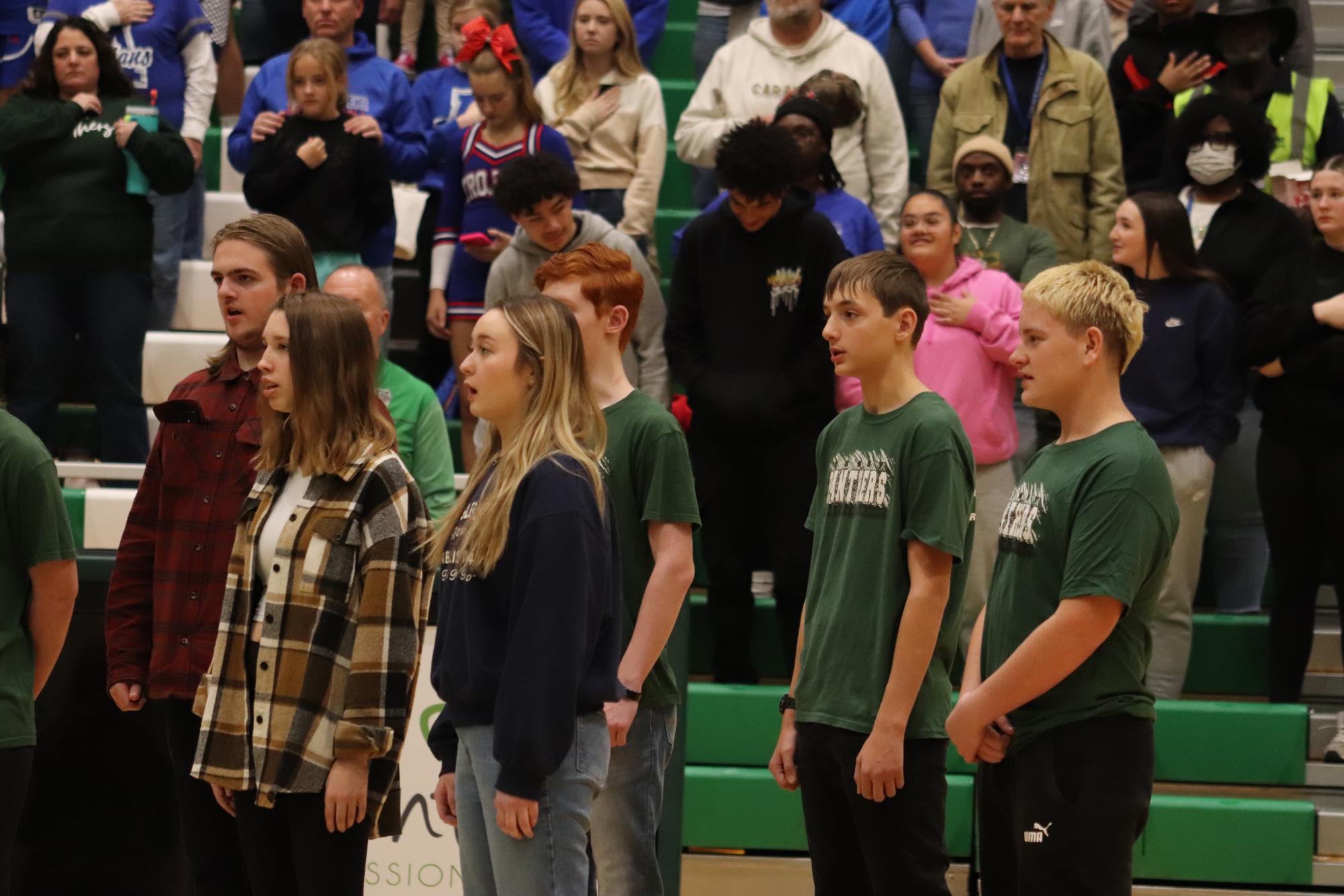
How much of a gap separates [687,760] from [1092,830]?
278 centimetres

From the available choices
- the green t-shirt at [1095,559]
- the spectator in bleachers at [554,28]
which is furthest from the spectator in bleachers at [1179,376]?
the spectator in bleachers at [554,28]

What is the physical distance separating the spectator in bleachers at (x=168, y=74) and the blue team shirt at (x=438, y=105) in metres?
0.93

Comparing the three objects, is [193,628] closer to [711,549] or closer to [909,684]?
[909,684]

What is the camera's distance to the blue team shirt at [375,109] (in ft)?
21.2

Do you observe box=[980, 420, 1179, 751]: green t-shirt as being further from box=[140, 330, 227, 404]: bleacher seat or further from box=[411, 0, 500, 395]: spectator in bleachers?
box=[411, 0, 500, 395]: spectator in bleachers

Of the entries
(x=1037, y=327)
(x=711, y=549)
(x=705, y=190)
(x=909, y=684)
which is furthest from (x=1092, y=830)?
(x=705, y=190)

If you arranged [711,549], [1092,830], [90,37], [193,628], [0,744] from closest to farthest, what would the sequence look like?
[1092,830]
[0,744]
[193,628]
[711,549]
[90,37]

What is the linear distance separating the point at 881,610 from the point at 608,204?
3836mm

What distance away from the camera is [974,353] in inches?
213

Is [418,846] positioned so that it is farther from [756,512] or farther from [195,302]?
[195,302]

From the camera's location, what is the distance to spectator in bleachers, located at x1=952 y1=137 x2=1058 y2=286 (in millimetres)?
5871

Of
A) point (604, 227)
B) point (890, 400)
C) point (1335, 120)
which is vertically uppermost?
point (1335, 120)

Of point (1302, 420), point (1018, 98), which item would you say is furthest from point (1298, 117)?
point (1302, 420)

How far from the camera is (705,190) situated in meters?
7.01
